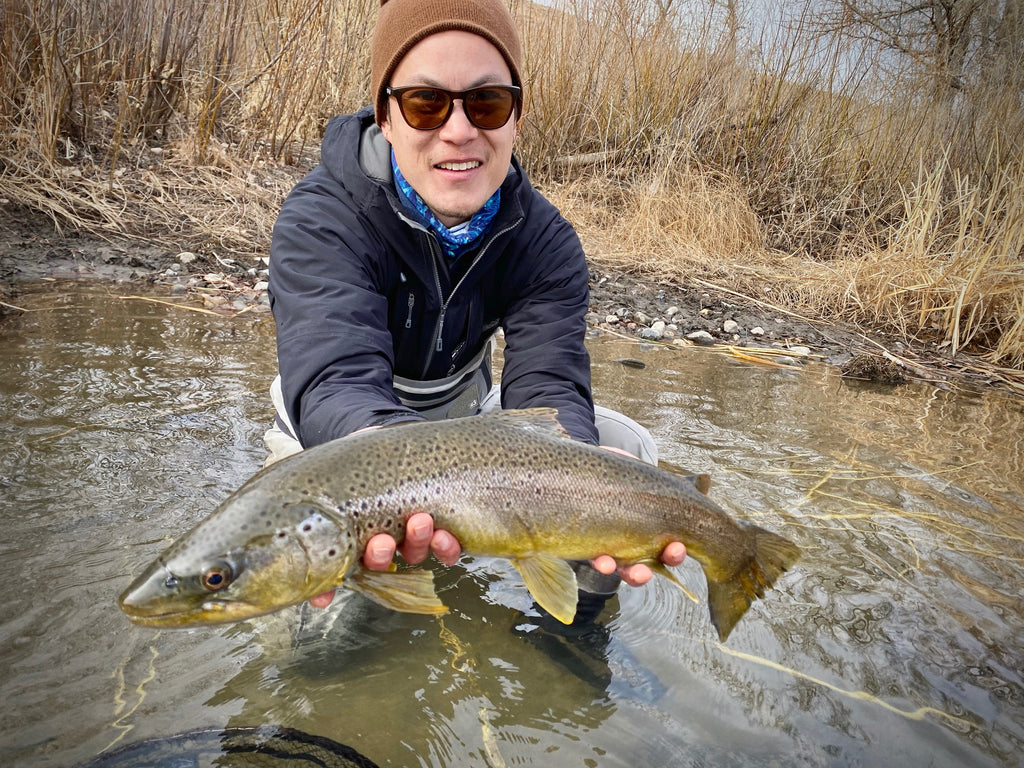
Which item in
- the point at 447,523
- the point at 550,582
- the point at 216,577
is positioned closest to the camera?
the point at 216,577

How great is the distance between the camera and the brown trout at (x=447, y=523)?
66.4 inches

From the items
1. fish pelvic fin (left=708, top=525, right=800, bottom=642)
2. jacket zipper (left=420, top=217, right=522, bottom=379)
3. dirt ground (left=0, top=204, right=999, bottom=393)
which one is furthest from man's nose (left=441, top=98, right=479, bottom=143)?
dirt ground (left=0, top=204, right=999, bottom=393)

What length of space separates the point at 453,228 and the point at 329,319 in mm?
683

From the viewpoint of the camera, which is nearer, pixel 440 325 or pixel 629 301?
pixel 440 325

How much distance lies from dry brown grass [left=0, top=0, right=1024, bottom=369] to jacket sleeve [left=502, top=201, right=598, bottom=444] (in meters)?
4.60

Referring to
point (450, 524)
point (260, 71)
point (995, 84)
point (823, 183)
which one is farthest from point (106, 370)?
point (995, 84)

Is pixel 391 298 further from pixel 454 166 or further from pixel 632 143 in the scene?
pixel 632 143

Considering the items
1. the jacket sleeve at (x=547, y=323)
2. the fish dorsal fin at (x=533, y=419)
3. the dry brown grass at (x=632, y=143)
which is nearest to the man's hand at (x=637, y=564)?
the fish dorsal fin at (x=533, y=419)

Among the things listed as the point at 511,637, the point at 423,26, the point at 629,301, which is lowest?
the point at 511,637

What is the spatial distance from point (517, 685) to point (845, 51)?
9.95 metres

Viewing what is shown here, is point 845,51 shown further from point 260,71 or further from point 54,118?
point 54,118

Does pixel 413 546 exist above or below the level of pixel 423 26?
below

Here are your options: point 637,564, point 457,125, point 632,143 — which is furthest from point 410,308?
point 632,143

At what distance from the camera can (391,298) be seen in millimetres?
2846
